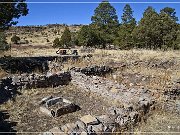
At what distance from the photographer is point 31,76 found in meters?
17.0

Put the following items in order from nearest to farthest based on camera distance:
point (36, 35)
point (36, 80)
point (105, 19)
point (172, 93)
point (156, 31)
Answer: point (172, 93) < point (36, 80) < point (156, 31) < point (105, 19) < point (36, 35)

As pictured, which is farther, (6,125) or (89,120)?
(6,125)

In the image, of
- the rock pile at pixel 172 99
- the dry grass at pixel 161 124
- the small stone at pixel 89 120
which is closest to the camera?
the small stone at pixel 89 120

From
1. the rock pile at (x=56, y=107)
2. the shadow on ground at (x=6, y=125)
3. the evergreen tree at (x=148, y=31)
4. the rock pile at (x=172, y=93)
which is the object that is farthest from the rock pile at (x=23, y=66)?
the evergreen tree at (x=148, y=31)

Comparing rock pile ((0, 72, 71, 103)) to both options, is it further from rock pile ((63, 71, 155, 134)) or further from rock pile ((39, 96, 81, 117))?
rock pile ((39, 96, 81, 117))

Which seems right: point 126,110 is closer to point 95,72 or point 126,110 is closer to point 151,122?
point 151,122

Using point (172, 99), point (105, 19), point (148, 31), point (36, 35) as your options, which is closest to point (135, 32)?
point (148, 31)

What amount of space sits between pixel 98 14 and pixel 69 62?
23200mm

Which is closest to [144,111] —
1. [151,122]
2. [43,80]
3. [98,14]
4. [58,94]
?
[151,122]

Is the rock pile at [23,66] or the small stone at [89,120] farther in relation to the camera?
the rock pile at [23,66]

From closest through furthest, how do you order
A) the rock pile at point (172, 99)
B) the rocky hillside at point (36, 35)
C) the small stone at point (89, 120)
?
the small stone at point (89, 120) < the rock pile at point (172, 99) < the rocky hillside at point (36, 35)

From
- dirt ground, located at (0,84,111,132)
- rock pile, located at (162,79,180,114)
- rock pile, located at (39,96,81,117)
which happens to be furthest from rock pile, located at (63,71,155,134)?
rock pile, located at (39,96,81,117)

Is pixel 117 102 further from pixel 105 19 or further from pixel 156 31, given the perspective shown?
pixel 105 19

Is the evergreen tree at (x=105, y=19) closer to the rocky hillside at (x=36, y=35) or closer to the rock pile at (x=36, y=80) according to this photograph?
the rocky hillside at (x=36, y=35)
